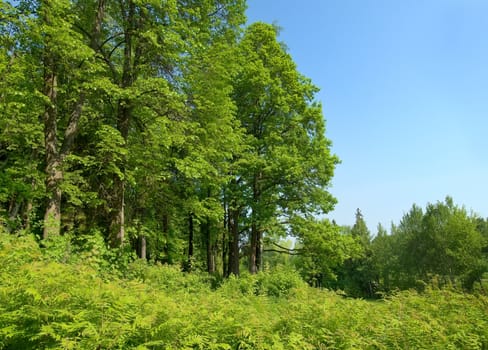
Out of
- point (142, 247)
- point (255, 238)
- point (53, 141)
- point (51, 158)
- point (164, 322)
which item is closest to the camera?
point (164, 322)

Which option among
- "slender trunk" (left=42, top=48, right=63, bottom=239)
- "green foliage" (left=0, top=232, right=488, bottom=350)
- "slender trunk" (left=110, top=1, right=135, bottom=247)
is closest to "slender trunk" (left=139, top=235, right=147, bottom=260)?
"slender trunk" (left=110, top=1, right=135, bottom=247)

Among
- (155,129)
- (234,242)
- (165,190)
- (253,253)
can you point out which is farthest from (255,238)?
(155,129)

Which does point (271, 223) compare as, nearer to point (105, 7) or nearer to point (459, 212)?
point (105, 7)

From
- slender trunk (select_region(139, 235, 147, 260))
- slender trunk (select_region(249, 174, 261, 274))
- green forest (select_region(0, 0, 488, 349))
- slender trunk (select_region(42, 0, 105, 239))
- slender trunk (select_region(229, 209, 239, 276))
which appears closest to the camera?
green forest (select_region(0, 0, 488, 349))

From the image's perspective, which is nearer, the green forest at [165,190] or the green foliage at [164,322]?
the green foliage at [164,322]

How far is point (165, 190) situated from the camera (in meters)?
13.8

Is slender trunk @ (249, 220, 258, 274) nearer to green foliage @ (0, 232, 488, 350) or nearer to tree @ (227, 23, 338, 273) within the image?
tree @ (227, 23, 338, 273)

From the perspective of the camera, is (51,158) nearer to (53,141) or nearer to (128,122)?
(53,141)

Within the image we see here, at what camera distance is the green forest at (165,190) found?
13.3ft

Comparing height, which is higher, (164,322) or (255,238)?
(255,238)

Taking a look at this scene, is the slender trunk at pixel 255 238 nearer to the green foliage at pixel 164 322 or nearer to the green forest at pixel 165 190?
the green forest at pixel 165 190

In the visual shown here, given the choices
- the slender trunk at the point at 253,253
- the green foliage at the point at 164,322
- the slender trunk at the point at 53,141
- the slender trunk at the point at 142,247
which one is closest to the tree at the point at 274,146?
the slender trunk at the point at 253,253

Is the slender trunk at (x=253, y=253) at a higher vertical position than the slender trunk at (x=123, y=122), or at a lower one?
lower

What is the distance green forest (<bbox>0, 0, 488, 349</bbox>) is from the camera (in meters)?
4.04
